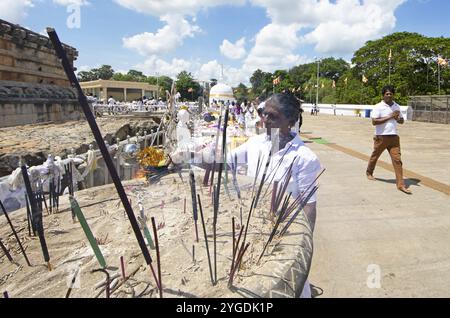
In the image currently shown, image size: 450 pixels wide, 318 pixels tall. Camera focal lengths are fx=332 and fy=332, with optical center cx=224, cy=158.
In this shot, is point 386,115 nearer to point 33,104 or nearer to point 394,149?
point 394,149

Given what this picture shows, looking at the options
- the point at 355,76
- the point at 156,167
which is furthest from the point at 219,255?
the point at 355,76

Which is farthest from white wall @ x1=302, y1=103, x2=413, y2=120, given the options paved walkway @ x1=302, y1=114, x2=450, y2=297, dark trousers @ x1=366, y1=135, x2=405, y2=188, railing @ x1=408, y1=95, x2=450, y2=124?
dark trousers @ x1=366, y1=135, x2=405, y2=188

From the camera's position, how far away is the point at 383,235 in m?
3.69

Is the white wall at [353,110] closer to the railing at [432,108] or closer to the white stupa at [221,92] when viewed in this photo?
the railing at [432,108]

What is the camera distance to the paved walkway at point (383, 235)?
2695 millimetres

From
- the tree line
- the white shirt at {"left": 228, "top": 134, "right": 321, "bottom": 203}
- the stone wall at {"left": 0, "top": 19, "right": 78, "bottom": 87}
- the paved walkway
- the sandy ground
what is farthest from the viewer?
the tree line

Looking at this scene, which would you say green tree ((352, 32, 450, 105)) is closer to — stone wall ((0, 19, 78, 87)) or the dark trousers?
stone wall ((0, 19, 78, 87))

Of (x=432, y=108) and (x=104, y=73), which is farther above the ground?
(x=104, y=73)

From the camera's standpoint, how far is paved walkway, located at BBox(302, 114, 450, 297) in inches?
106

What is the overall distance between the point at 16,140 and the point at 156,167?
400cm

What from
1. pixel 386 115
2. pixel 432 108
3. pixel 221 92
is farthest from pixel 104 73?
pixel 386 115

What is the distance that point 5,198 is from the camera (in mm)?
2879

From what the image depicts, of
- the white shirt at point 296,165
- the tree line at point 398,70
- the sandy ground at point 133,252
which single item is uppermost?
the tree line at point 398,70

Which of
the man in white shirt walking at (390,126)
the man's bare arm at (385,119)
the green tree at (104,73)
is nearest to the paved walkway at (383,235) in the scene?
the man in white shirt walking at (390,126)
